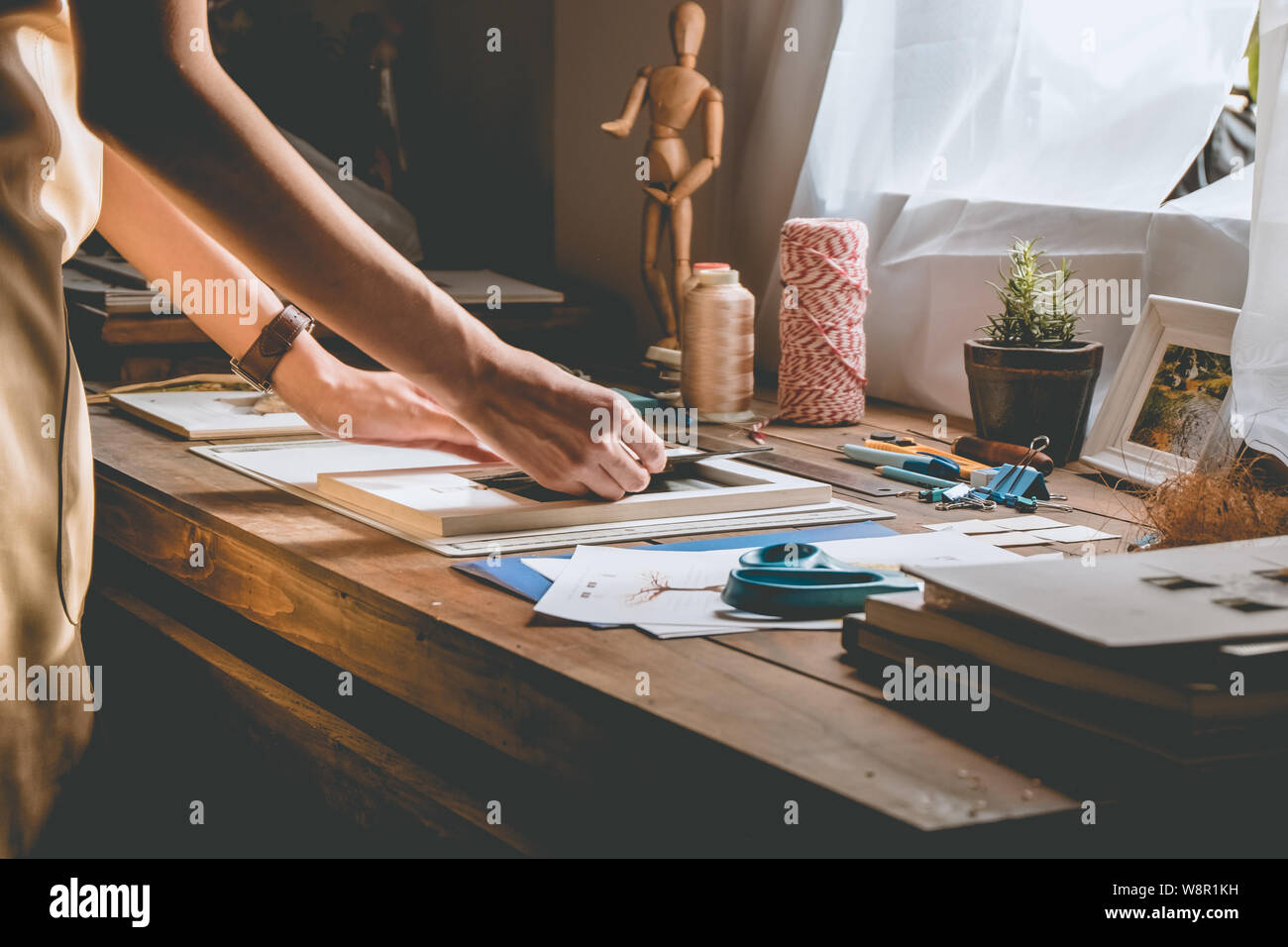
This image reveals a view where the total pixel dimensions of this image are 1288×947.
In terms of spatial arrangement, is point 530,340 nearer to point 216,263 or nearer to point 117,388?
point 117,388

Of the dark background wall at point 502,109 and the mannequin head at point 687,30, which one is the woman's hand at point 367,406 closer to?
the mannequin head at point 687,30

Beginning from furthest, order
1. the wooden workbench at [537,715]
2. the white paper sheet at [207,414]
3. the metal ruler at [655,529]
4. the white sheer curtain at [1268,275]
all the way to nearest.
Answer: the white paper sheet at [207,414] → the white sheer curtain at [1268,275] → the metal ruler at [655,529] → the wooden workbench at [537,715]

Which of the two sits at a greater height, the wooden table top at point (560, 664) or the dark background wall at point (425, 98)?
the dark background wall at point (425, 98)

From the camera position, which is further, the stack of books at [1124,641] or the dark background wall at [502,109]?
the dark background wall at [502,109]

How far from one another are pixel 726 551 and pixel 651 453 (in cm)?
15

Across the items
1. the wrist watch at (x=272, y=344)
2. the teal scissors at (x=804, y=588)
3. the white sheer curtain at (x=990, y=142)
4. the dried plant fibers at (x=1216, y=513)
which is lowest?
the teal scissors at (x=804, y=588)

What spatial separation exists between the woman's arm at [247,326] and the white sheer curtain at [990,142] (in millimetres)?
792

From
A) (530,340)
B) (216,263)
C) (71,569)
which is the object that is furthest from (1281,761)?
(530,340)

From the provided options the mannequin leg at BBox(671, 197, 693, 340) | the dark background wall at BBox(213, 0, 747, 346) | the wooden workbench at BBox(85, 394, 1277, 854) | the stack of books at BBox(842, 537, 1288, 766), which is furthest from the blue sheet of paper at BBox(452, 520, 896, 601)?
the dark background wall at BBox(213, 0, 747, 346)

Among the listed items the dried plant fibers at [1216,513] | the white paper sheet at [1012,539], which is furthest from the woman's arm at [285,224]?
the dried plant fibers at [1216,513]

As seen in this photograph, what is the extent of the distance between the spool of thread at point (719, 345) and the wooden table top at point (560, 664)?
1.54 ft

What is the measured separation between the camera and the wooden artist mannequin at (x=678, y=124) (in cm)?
191

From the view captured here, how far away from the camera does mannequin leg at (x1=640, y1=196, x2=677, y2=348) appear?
199 cm

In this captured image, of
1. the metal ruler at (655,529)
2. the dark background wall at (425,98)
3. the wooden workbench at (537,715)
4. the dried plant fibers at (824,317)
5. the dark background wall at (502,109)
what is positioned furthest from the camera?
the dark background wall at (425,98)
